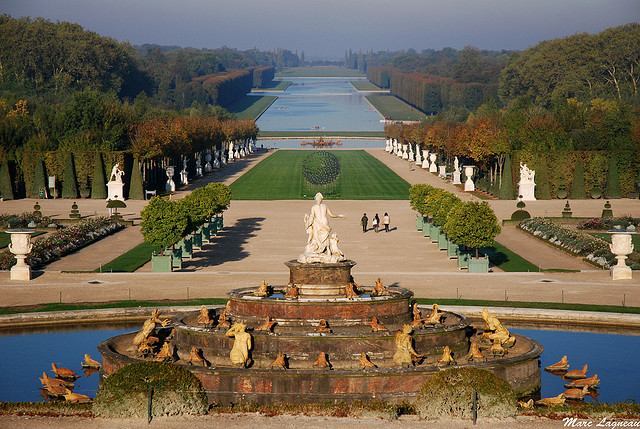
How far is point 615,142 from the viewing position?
9156 cm

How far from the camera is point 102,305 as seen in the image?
146 feet

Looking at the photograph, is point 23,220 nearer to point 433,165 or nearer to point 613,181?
point 613,181

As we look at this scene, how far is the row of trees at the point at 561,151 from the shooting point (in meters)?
88.8

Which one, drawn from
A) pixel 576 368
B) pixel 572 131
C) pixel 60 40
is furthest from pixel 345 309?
pixel 60 40

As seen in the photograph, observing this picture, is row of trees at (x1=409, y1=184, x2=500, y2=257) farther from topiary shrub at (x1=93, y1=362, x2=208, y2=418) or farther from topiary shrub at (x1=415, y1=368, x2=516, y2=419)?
topiary shrub at (x1=93, y1=362, x2=208, y2=418)

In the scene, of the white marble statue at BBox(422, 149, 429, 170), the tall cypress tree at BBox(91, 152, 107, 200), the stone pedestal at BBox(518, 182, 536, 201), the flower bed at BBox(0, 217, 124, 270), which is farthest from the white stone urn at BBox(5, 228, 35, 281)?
the white marble statue at BBox(422, 149, 429, 170)

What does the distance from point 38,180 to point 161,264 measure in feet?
125

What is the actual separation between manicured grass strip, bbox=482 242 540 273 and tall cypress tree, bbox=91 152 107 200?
35.2 m

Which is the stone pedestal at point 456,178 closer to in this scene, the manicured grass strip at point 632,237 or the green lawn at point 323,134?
the manicured grass strip at point 632,237

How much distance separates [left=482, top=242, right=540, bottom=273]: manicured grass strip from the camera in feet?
181

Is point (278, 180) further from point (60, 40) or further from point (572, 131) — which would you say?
point (60, 40)

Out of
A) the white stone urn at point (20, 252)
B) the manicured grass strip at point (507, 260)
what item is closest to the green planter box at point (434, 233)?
the manicured grass strip at point (507, 260)

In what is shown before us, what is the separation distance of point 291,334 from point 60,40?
498 feet

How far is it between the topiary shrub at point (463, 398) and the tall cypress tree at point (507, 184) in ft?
198
